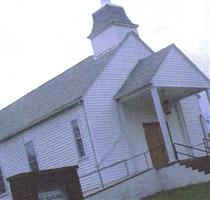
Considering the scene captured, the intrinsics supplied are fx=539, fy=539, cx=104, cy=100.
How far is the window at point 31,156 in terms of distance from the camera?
27.7m

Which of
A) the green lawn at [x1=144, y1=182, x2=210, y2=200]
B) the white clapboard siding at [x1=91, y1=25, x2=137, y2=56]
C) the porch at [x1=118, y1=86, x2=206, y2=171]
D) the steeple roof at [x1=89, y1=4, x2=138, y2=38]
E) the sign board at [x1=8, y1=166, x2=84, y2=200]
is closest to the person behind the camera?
the sign board at [x1=8, y1=166, x2=84, y2=200]

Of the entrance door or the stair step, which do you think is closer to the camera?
the stair step

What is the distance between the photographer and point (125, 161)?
23891 millimetres

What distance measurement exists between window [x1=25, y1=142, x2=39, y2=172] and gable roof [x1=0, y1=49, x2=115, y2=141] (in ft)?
3.30

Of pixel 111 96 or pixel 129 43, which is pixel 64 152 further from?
pixel 129 43

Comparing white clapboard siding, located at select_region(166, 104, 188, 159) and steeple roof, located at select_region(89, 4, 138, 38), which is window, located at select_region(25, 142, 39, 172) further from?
white clapboard siding, located at select_region(166, 104, 188, 159)

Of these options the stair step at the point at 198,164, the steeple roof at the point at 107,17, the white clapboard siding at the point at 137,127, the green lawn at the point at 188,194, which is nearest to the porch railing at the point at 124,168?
the white clapboard siding at the point at 137,127

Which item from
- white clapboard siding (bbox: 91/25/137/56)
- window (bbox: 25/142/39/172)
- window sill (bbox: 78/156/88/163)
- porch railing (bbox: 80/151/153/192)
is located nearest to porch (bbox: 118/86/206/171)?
porch railing (bbox: 80/151/153/192)

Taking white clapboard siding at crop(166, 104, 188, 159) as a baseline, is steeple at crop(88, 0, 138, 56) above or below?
above

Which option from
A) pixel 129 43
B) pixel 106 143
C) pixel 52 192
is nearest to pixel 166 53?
pixel 129 43

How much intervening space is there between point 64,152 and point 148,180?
4.97m

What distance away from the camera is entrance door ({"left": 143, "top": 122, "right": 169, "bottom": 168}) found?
1039 inches

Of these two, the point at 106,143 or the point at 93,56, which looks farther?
the point at 93,56

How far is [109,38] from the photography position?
2827 centimetres
